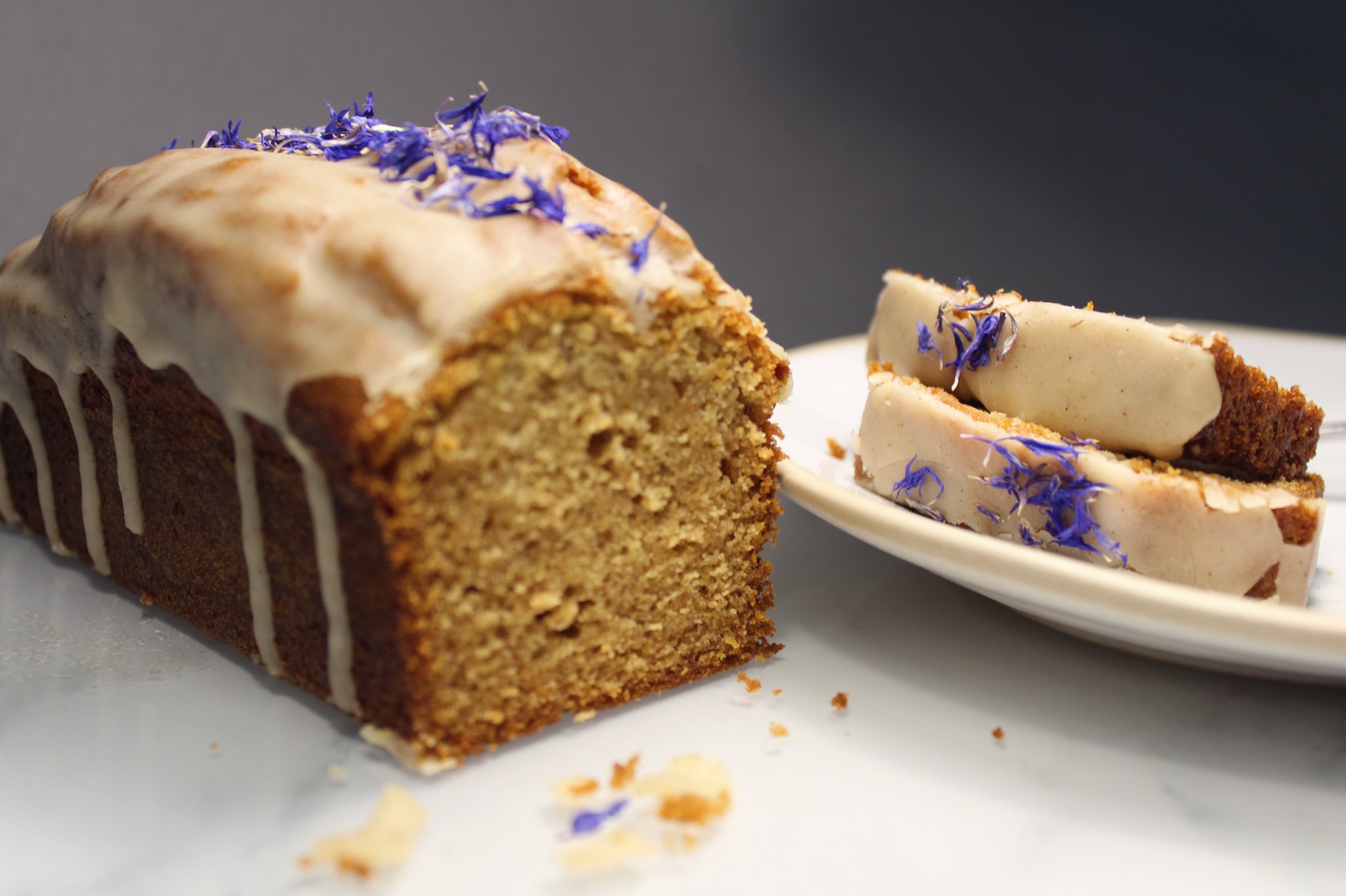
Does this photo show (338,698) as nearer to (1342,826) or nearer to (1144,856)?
(1144,856)

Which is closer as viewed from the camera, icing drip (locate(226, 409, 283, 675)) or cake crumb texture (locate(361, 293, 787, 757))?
cake crumb texture (locate(361, 293, 787, 757))

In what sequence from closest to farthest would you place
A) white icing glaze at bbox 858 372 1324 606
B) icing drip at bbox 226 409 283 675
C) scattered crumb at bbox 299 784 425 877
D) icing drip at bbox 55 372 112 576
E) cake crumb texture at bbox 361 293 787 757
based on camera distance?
scattered crumb at bbox 299 784 425 877, cake crumb texture at bbox 361 293 787 757, icing drip at bbox 226 409 283 675, white icing glaze at bbox 858 372 1324 606, icing drip at bbox 55 372 112 576

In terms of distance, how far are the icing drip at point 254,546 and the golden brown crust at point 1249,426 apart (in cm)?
211

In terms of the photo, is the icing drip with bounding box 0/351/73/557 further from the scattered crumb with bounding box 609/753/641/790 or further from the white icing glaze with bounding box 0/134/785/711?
the scattered crumb with bounding box 609/753/641/790

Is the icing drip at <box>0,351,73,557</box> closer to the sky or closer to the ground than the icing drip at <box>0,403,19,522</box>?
closer to the sky

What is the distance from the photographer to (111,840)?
215 cm

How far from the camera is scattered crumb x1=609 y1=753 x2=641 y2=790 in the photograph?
2270mm

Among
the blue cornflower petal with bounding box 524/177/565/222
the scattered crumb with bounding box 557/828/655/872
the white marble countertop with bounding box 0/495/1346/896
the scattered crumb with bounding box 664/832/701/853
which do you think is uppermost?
the blue cornflower petal with bounding box 524/177/565/222

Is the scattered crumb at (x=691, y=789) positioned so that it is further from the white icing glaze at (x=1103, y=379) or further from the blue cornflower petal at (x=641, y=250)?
the white icing glaze at (x=1103, y=379)

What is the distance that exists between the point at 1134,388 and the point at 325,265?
72.1 inches

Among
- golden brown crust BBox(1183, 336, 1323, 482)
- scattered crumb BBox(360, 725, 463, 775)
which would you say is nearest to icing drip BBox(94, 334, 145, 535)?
scattered crumb BBox(360, 725, 463, 775)

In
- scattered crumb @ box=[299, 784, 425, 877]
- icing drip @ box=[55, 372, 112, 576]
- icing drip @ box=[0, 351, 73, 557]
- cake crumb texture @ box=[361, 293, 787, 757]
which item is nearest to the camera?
scattered crumb @ box=[299, 784, 425, 877]

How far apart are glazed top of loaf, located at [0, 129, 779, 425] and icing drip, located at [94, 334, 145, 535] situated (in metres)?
0.03

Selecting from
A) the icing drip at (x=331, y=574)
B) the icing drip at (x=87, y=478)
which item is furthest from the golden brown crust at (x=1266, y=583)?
the icing drip at (x=87, y=478)
